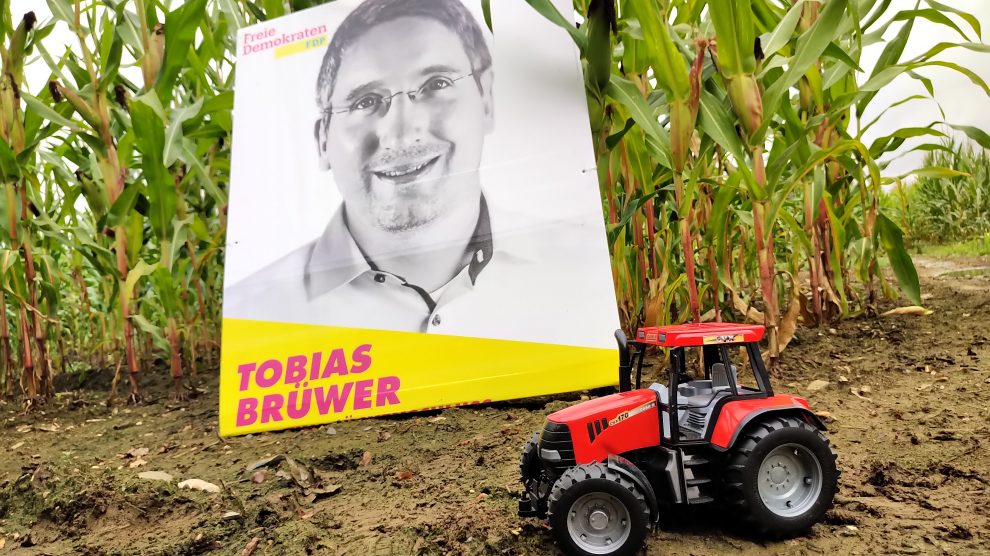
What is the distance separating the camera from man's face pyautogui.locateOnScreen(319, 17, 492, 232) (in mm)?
1993

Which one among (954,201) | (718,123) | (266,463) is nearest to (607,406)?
(718,123)

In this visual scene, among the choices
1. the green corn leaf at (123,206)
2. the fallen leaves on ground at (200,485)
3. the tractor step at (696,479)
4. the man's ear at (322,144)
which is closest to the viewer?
the tractor step at (696,479)

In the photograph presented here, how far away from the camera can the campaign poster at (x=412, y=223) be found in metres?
1.89

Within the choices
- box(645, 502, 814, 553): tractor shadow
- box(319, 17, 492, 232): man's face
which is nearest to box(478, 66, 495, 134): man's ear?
box(319, 17, 492, 232): man's face

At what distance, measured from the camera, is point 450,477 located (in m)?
1.55

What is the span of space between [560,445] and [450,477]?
18.2 inches

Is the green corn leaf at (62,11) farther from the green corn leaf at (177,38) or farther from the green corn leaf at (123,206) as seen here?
the green corn leaf at (123,206)

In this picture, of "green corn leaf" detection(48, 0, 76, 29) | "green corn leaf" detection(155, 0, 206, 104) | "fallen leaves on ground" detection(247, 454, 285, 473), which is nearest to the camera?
"fallen leaves on ground" detection(247, 454, 285, 473)

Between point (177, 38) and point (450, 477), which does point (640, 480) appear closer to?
point (450, 477)

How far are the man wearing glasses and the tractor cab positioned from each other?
69 centimetres

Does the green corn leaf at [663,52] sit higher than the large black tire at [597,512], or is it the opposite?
the green corn leaf at [663,52]

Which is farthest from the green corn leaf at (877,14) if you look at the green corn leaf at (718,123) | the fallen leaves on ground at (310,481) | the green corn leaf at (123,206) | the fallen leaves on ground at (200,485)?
the green corn leaf at (123,206)

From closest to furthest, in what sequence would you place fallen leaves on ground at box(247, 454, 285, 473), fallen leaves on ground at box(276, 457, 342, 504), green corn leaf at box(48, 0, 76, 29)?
fallen leaves on ground at box(276, 457, 342, 504) → fallen leaves on ground at box(247, 454, 285, 473) → green corn leaf at box(48, 0, 76, 29)

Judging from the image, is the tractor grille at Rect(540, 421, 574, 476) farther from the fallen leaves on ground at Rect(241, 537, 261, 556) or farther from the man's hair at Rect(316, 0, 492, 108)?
the man's hair at Rect(316, 0, 492, 108)
